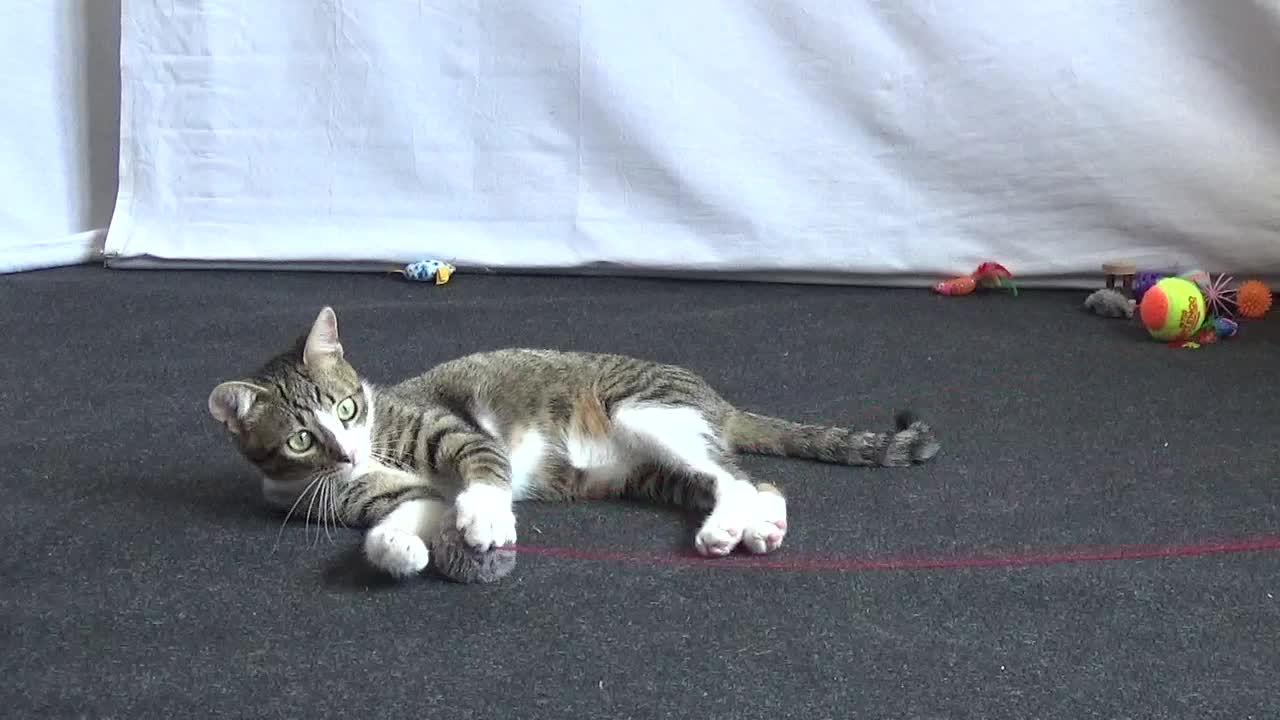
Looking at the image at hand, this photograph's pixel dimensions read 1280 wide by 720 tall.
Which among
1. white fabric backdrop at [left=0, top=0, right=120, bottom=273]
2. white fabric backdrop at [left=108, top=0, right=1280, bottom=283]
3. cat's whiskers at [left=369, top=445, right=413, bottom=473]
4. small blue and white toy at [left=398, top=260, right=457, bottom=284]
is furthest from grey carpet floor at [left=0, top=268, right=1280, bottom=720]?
white fabric backdrop at [left=0, top=0, right=120, bottom=273]

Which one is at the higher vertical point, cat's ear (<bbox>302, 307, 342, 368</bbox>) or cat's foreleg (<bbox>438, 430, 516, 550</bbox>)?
cat's ear (<bbox>302, 307, 342, 368</bbox>)

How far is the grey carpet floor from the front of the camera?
1.10 metres

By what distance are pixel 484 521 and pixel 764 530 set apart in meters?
0.31

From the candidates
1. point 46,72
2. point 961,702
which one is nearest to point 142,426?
point 961,702

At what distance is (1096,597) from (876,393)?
0.77 metres

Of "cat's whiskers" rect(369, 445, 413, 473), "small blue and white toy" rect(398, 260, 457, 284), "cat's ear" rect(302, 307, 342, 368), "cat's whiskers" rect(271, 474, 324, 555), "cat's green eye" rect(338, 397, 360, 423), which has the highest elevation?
"cat's ear" rect(302, 307, 342, 368)

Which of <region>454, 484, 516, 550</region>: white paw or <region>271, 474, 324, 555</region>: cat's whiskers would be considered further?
<region>271, 474, 324, 555</region>: cat's whiskers

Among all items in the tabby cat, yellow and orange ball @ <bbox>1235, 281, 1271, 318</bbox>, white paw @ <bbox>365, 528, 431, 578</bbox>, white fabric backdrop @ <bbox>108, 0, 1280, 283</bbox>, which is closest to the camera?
white paw @ <bbox>365, 528, 431, 578</bbox>

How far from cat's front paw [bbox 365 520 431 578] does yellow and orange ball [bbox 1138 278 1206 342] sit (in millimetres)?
1543

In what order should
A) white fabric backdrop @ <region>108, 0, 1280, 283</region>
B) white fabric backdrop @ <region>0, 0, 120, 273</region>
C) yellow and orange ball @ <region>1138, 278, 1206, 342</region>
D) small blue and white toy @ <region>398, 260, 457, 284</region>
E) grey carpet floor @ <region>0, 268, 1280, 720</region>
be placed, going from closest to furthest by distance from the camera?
grey carpet floor @ <region>0, 268, 1280, 720</region>
yellow and orange ball @ <region>1138, 278, 1206, 342</region>
white fabric backdrop @ <region>108, 0, 1280, 283</region>
small blue and white toy @ <region>398, 260, 457, 284</region>
white fabric backdrop @ <region>0, 0, 120, 273</region>

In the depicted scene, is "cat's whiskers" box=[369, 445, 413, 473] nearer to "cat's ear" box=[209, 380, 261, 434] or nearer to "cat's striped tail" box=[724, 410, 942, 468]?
"cat's ear" box=[209, 380, 261, 434]

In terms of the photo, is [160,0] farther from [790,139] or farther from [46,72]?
[790,139]

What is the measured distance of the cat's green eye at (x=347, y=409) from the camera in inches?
57.4

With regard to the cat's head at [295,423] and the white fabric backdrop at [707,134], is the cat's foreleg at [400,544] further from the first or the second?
the white fabric backdrop at [707,134]
